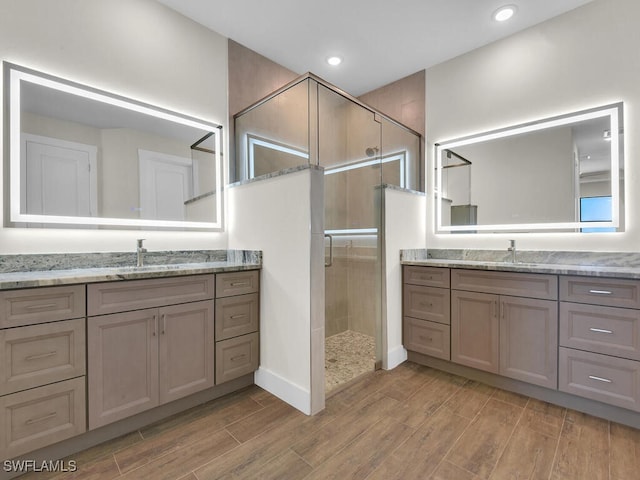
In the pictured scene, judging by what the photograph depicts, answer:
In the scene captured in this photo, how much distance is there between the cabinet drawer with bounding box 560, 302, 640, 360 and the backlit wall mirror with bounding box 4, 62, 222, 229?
8.55 feet

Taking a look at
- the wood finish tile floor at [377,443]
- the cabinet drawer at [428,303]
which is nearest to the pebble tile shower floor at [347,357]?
the wood finish tile floor at [377,443]

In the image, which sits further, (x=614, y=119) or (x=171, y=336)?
(x=614, y=119)

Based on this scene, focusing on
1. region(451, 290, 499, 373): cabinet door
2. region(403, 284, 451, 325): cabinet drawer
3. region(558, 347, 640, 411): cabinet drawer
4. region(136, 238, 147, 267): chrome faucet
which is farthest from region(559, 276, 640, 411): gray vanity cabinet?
region(136, 238, 147, 267): chrome faucet

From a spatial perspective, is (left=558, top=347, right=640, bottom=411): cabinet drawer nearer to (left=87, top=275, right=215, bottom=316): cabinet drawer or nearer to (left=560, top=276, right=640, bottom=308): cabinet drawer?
(left=560, top=276, right=640, bottom=308): cabinet drawer

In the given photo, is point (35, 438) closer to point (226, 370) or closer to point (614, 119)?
point (226, 370)

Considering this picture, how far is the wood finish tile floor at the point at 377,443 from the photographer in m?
1.45

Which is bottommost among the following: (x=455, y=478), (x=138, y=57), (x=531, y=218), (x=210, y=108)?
(x=455, y=478)

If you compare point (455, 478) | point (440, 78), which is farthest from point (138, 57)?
point (455, 478)

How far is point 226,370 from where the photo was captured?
208 cm

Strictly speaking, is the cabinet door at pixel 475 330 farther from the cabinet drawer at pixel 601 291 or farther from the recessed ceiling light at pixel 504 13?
the recessed ceiling light at pixel 504 13

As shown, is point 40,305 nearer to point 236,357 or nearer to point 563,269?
point 236,357

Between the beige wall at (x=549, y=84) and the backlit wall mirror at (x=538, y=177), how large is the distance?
0.07m

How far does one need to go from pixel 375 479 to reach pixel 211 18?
325 cm

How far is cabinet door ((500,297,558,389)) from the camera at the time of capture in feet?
6.56
